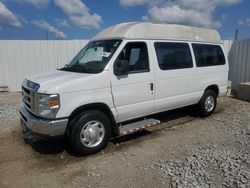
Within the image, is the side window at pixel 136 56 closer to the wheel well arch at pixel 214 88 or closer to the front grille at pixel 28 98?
the front grille at pixel 28 98

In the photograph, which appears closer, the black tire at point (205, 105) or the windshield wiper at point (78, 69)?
the windshield wiper at point (78, 69)

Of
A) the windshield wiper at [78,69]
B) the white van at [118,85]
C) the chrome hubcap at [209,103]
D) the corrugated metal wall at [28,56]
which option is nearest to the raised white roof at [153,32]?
the white van at [118,85]

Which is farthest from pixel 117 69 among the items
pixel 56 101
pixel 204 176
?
pixel 204 176

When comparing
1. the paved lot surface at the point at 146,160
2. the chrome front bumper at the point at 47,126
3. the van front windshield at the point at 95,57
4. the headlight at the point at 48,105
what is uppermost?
the van front windshield at the point at 95,57

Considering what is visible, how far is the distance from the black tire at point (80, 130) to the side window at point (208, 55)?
10.3 ft

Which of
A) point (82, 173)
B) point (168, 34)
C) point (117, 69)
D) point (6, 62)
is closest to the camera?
point (82, 173)

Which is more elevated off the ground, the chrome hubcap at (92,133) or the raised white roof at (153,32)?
the raised white roof at (153,32)

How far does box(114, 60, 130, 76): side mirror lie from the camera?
466 cm

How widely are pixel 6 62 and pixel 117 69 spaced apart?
847 centimetres

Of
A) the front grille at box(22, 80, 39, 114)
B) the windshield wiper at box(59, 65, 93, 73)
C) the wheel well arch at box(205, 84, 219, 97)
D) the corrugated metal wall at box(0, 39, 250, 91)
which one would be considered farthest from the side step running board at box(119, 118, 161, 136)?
the corrugated metal wall at box(0, 39, 250, 91)

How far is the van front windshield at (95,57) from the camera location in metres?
4.75

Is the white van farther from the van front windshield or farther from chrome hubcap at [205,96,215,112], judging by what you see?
chrome hubcap at [205,96,215,112]

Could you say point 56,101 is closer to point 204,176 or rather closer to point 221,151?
point 204,176

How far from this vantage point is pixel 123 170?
163 inches
